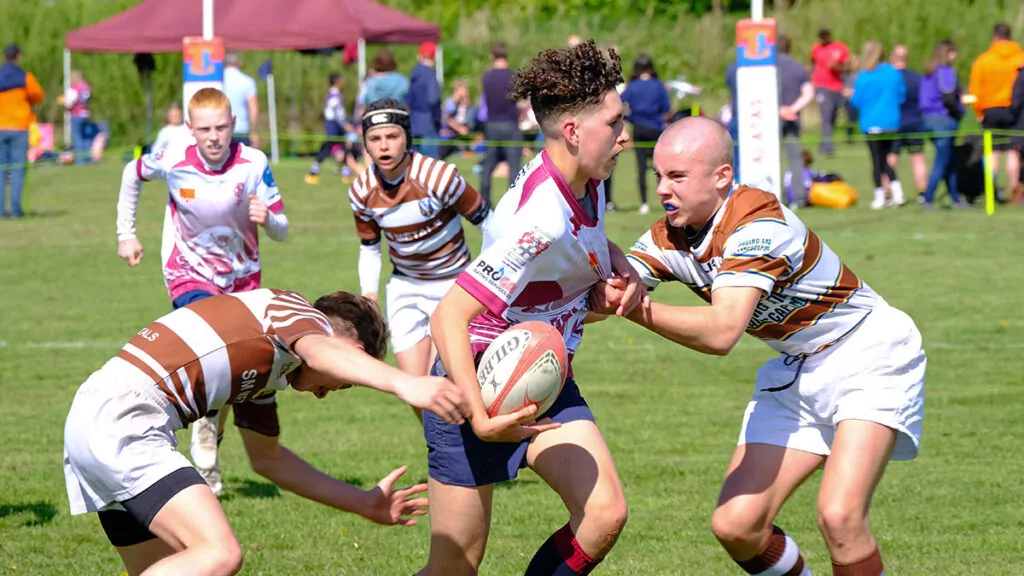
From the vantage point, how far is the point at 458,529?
486 centimetres

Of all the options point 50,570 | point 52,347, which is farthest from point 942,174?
point 50,570

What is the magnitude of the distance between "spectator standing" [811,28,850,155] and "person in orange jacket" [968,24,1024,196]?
6821 mm

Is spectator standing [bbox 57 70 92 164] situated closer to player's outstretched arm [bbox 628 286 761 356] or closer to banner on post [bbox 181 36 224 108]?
banner on post [bbox 181 36 224 108]

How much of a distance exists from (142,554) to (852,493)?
2.48 meters

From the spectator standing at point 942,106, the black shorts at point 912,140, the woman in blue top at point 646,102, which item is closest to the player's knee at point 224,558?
the woman in blue top at point 646,102

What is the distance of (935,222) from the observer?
723 inches

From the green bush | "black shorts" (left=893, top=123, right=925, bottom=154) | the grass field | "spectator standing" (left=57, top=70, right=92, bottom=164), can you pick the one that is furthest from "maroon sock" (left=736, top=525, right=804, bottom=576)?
the green bush

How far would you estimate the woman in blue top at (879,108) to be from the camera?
20016mm

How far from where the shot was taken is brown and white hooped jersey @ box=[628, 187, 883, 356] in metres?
4.88

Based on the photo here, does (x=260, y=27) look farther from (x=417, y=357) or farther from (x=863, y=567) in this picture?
(x=863, y=567)

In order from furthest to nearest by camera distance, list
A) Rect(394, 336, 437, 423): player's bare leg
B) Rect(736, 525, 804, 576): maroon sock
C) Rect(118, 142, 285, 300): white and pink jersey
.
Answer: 1. Rect(394, 336, 437, 423): player's bare leg
2. Rect(118, 142, 285, 300): white and pink jersey
3. Rect(736, 525, 804, 576): maroon sock

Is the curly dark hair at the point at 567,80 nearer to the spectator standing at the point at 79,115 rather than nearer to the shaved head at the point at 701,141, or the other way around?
the shaved head at the point at 701,141

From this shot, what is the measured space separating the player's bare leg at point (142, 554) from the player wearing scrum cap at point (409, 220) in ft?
10.3

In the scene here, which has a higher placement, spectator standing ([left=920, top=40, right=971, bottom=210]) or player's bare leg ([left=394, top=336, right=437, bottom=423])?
spectator standing ([left=920, top=40, right=971, bottom=210])
